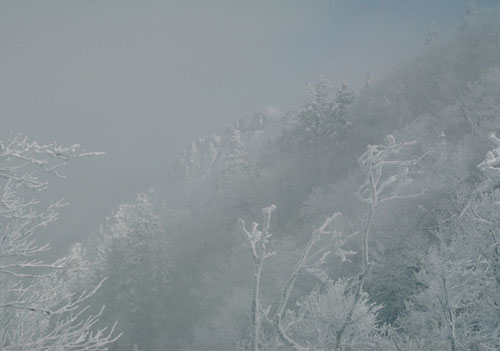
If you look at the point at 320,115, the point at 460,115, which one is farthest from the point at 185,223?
the point at 460,115

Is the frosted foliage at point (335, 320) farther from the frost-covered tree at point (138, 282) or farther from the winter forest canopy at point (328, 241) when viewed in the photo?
the frost-covered tree at point (138, 282)

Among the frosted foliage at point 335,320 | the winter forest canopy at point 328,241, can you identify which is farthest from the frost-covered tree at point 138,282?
the frosted foliage at point 335,320

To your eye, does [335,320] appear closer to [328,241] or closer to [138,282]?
[328,241]

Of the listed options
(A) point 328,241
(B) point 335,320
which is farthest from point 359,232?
(A) point 328,241

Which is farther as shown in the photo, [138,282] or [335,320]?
[138,282]

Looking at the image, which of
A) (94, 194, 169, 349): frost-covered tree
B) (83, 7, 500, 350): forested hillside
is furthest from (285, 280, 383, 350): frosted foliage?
(94, 194, 169, 349): frost-covered tree

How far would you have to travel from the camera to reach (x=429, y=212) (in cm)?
2400

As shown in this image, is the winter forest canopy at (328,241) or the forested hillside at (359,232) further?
the forested hillside at (359,232)

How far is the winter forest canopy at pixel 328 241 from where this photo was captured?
6.78 m

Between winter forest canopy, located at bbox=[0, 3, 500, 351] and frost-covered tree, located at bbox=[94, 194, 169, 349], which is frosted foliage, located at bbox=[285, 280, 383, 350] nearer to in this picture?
winter forest canopy, located at bbox=[0, 3, 500, 351]

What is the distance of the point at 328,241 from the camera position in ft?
91.0

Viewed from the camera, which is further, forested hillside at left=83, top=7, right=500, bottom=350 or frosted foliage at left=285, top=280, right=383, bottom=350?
frosted foliage at left=285, top=280, right=383, bottom=350

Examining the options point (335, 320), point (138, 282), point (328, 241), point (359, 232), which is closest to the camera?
point (335, 320)

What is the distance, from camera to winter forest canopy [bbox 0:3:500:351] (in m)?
6.78
